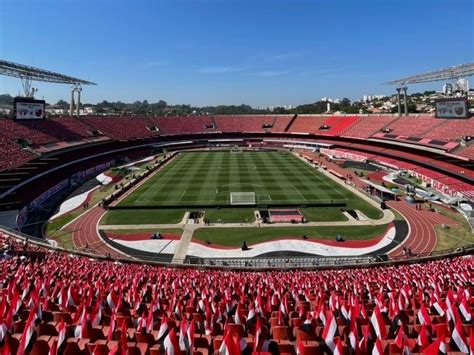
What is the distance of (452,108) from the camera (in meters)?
59.3

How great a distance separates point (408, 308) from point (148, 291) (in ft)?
33.4

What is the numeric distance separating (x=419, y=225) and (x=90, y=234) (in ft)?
103

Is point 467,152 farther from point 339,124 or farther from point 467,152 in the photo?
point 339,124

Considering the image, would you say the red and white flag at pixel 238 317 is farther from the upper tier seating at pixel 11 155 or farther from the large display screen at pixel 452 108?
the large display screen at pixel 452 108

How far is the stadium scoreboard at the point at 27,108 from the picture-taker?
57.3 meters

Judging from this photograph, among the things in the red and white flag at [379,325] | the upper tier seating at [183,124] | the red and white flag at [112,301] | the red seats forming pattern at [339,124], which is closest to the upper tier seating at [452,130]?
the red seats forming pattern at [339,124]

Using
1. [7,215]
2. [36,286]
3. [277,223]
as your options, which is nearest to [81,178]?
[7,215]

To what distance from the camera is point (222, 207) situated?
39.8 meters

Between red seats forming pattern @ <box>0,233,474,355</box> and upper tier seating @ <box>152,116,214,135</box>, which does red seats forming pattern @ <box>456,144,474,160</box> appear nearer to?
red seats forming pattern @ <box>0,233,474,355</box>

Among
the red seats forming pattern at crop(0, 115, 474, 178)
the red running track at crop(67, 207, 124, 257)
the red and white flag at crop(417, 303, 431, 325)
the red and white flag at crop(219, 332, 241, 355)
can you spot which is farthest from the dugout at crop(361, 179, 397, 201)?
the red and white flag at crop(219, 332, 241, 355)

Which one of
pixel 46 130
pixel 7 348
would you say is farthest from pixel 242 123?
pixel 7 348

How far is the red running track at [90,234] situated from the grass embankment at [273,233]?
7852mm

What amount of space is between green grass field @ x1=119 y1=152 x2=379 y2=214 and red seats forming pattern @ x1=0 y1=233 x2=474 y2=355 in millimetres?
23532

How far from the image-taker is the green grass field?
140 ft
